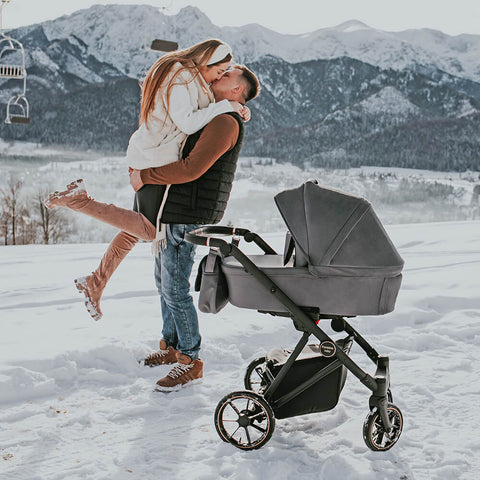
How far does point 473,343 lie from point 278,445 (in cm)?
156

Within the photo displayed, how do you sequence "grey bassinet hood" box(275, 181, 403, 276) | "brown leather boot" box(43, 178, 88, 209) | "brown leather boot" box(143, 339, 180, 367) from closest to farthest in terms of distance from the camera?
1. "grey bassinet hood" box(275, 181, 403, 276)
2. "brown leather boot" box(43, 178, 88, 209)
3. "brown leather boot" box(143, 339, 180, 367)

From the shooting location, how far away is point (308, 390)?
5.72 feet

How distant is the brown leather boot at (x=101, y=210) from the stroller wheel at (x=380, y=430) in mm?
1016

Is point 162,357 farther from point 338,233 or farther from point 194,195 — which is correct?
point 338,233

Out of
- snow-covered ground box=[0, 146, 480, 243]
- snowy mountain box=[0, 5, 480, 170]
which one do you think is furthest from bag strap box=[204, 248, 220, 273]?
snowy mountain box=[0, 5, 480, 170]

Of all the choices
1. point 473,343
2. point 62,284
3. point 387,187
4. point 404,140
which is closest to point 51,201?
point 473,343

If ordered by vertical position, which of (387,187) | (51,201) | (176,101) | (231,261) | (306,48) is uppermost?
(306,48)

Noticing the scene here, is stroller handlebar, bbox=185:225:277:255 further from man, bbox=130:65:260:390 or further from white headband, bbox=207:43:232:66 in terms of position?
white headband, bbox=207:43:232:66

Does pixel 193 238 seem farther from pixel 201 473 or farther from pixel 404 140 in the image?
pixel 404 140

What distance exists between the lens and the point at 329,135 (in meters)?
23.5

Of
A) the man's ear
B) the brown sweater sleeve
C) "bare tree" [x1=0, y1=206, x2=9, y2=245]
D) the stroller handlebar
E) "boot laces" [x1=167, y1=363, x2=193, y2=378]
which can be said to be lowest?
"bare tree" [x1=0, y1=206, x2=9, y2=245]

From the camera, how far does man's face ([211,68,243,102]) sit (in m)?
2.03

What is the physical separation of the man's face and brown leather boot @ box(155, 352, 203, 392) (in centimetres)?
108

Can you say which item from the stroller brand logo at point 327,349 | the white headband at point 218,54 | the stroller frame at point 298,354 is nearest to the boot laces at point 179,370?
the stroller frame at point 298,354
